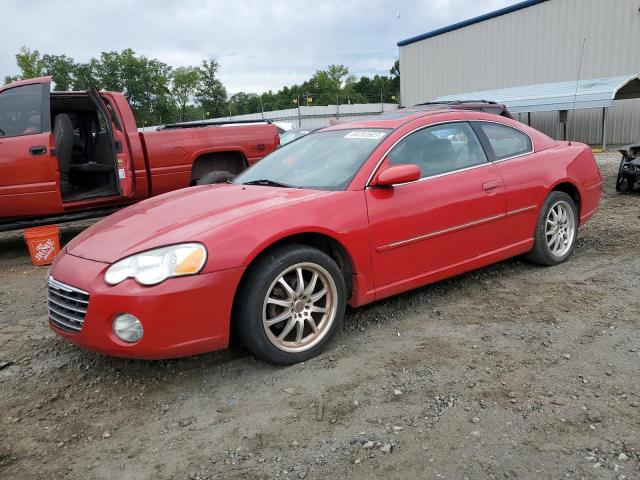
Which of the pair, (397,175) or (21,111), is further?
(21,111)

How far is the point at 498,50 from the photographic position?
87.3ft

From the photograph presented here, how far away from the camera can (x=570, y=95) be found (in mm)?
19172

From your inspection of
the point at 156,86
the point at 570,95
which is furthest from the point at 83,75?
the point at 570,95

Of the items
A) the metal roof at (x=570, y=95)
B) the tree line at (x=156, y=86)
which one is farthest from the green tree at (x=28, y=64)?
the metal roof at (x=570, y=95)

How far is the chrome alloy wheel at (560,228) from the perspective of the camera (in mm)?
4477

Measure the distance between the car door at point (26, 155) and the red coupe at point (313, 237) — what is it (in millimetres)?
3037

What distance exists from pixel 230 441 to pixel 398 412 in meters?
0.81

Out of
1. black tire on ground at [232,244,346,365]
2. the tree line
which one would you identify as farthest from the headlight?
the tree line

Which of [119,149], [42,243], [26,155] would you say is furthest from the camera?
[119,149]

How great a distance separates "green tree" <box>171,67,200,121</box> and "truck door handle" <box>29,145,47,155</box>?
2752 inches

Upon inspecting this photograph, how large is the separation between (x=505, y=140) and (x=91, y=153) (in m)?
5.90

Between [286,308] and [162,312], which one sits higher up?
[162,312]

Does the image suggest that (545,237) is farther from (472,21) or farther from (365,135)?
(472,21)

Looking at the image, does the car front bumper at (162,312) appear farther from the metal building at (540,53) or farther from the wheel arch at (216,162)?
the metal building at (540,53)
